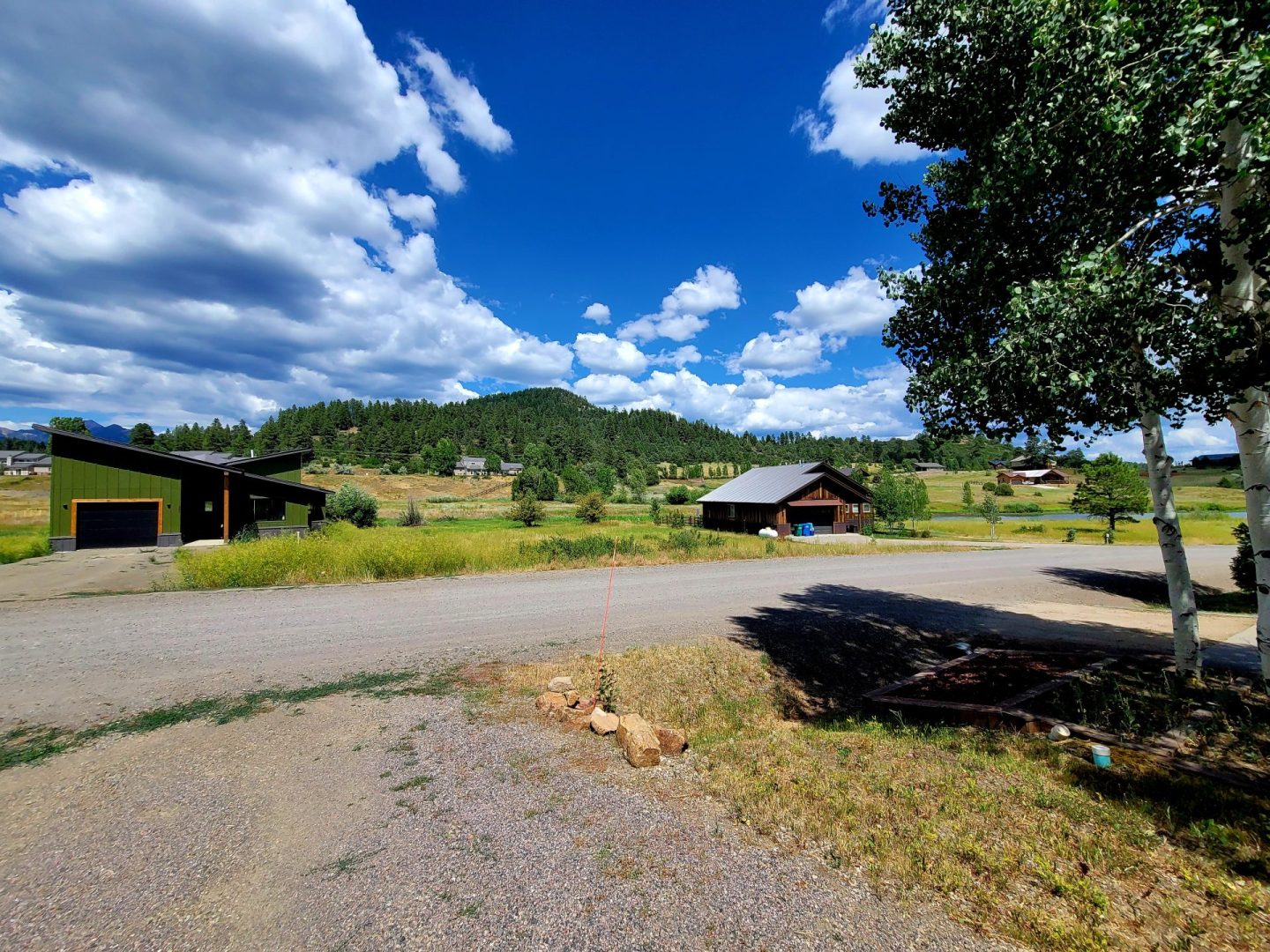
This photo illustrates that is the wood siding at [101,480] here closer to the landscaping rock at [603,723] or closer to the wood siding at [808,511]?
the landscaping rock at [603,723]

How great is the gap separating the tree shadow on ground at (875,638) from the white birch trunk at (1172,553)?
211 cm

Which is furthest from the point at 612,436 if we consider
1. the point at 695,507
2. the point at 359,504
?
the point at 359,504

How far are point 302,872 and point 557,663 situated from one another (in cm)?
487

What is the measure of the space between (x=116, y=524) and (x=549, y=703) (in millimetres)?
29625

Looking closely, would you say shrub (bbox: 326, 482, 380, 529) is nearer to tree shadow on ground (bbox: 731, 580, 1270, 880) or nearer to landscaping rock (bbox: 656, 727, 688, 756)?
tree shadow on ground (bbox: 731, 580, 1270, 880)

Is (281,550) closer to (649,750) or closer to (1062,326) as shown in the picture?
(649,750)

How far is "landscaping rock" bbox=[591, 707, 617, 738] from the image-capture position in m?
5.82

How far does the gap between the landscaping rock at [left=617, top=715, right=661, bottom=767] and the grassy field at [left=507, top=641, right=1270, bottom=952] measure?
51cm

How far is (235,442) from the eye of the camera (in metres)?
114

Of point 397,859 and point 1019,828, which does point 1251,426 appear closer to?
point 1019,828

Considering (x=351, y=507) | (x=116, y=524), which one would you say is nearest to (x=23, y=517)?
(x=116, y=524)

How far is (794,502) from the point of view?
36.4 m

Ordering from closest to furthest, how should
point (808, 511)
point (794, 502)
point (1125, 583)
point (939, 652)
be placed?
point (939, 652), point (1125, 583), point (794, 502), point (808, 511)

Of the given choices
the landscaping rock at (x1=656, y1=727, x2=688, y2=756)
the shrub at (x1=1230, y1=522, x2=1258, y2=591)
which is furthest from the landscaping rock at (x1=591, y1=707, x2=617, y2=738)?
the shrub at (x1=1230, y1=522, x2=1258, y2=591)
